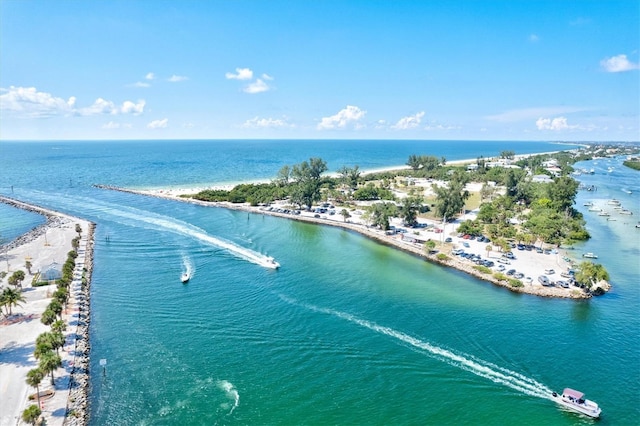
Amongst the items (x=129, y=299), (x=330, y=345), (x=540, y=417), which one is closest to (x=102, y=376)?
(x=129, y=299)

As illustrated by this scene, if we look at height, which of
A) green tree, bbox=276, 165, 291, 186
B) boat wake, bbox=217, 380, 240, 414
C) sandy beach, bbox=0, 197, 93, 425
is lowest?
boat wake, bbox=217, 380, 240, 414

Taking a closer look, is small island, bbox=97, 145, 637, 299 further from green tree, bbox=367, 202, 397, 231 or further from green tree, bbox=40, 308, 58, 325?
green tree, bbox=40, 308, 58, 325

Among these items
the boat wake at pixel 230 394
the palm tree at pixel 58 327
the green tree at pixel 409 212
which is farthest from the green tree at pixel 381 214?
the palm tree at pixel 58 327

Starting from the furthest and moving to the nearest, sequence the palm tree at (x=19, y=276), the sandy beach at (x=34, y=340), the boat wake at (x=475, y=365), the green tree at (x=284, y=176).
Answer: the green tree at (x=284, y=176), the palm tree at (x=19, y=276), the boat wake at (x=475, y=365), the sandy beach at (x=34, y=340)

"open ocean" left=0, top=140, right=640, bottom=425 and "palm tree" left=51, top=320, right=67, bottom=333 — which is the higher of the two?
"palm tree" left=51, top=320, right=67, bottom=333

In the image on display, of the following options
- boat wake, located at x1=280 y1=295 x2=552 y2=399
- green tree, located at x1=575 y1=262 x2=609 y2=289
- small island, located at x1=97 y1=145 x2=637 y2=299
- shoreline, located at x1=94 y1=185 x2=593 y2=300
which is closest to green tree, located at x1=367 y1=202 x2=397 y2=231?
small island, located at x1=97 y1=145 x2=637 y2=299

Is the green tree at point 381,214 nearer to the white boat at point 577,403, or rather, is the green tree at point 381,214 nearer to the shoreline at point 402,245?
the shoreline at point 402,245

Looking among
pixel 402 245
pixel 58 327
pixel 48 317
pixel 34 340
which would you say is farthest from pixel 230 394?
pixel 402 245
